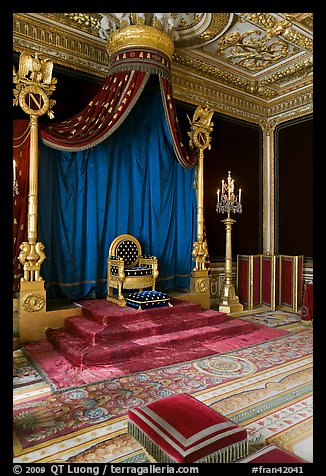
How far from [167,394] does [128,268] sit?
7.61ft

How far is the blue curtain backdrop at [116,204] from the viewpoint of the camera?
4.49 m

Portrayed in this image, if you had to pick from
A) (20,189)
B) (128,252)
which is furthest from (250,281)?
(20,189)

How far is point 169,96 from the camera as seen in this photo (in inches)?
177

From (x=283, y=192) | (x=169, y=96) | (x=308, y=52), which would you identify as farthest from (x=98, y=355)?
(x=308, y=52)

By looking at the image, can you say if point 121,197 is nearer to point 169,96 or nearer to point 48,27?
point 169,96

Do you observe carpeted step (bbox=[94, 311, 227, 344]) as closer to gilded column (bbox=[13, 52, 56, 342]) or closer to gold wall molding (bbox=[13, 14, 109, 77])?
gilded column (bbox=[13, 52, 56, 342])

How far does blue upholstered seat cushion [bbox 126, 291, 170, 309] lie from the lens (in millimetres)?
4184

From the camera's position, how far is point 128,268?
4750mm

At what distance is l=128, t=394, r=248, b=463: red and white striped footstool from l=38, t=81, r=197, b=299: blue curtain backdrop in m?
2.91

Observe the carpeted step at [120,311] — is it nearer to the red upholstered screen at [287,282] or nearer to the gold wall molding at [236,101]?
the red upholstered screen at [287,282]

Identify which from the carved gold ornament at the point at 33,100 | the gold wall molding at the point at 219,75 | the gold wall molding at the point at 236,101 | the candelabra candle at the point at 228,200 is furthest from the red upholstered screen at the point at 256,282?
the carved gold ornament at the point at 33,100

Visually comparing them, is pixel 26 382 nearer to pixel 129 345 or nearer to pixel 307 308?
pixel 129 345

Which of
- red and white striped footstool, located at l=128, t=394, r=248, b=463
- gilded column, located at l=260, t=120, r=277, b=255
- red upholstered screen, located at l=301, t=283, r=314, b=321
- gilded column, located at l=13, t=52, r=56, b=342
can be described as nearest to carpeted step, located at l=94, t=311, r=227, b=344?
gilded column, located at l=13, t=52, r=56, b=342
